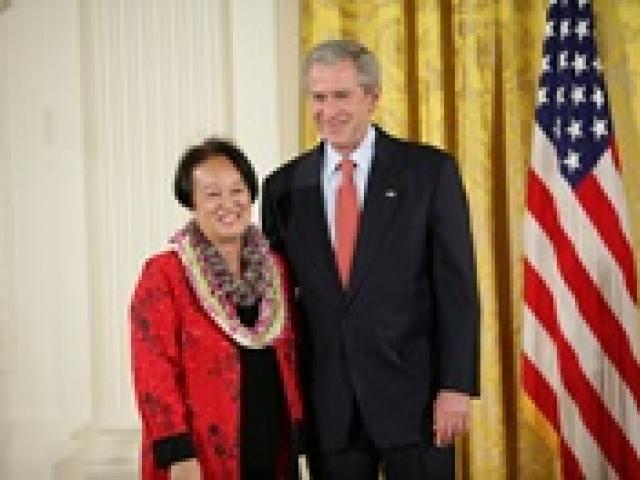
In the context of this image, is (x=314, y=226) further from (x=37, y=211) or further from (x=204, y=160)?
(x=37, y=211)

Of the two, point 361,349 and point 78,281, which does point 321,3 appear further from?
point 361,349

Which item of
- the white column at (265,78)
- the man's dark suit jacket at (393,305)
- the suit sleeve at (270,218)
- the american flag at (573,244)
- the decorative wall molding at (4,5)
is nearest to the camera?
the man's dark suit jacket at (393,305)

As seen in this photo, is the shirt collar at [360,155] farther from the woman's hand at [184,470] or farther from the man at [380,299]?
the woman's hand at [184,470]

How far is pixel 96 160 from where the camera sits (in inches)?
139

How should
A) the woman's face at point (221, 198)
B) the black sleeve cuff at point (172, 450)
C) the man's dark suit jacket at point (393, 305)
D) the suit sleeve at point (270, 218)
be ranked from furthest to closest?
the suit sleeve at point (270, 218)
the man's dark suit jacket at point (393, 305)
the woman's face at point (221, 198)
the black sleeve cuff at point (172, 450)

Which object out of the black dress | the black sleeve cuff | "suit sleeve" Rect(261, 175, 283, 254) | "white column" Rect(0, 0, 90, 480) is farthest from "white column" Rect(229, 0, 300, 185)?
the black sleeve cuff

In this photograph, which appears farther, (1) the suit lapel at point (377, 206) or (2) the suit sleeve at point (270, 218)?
(2) the suit sleeve at point (270, 218)

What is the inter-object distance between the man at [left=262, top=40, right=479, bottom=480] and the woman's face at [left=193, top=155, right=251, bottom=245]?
22 cm

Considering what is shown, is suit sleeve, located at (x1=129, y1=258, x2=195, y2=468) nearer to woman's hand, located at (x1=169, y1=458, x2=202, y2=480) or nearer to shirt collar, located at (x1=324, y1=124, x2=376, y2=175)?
woman's hand, located at (x1=169, y1=458, x2=202, y2=480)

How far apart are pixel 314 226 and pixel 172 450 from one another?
2.09 feet

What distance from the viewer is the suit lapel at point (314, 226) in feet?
7.72

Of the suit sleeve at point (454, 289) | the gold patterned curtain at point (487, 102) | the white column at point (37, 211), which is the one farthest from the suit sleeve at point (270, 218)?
the white column at point (37, 211)

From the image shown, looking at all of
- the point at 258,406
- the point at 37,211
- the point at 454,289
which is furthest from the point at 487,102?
the point at 258,406

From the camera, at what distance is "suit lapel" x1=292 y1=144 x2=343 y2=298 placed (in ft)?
7.72
